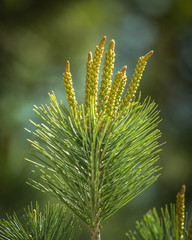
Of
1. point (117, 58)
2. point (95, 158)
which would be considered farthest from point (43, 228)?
point (117, 58)

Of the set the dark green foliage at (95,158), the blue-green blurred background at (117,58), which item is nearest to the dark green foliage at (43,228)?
the dark green foliage at (95,158)

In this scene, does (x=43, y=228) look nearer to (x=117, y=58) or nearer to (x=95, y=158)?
(x=95, y=158)

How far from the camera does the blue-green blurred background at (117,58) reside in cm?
251

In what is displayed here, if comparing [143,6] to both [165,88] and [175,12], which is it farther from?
[165,88]

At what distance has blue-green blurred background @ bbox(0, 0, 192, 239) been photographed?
2511 millimetres

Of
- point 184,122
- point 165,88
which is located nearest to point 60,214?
point 184,122

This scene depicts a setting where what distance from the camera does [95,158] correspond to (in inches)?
18.9

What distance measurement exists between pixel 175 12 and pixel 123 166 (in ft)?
10.0

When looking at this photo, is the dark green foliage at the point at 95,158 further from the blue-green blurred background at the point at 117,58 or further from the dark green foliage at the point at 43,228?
the blue-green blurred background at the point at 117,58

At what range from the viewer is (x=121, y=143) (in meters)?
0.48

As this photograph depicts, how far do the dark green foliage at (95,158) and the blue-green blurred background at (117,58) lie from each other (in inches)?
60.4

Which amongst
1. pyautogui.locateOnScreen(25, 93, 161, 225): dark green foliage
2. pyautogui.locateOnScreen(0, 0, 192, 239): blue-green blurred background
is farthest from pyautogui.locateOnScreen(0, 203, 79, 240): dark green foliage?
pyautogui.locateOnScreen(0, 0, 192, 239): blue-green blurred background

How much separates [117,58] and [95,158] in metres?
2.55

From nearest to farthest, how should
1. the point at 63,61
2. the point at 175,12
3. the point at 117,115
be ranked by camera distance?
the point at 117,115, the point at 63,61, the point at 175,12
